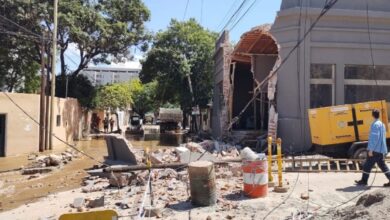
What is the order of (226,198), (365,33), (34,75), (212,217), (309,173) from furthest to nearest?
(34,75) < (365,33) < (309,173) < (226,198) < (212,217)

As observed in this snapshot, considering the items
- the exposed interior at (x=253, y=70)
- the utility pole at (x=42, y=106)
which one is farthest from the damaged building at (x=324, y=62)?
the utility pole at (x=42, y=106)

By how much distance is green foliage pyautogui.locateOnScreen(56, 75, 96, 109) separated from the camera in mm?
35844

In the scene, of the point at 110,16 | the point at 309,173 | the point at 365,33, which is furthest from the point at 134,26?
the point at 309,173

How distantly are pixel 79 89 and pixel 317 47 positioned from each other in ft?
75.9

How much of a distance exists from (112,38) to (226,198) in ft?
87.9

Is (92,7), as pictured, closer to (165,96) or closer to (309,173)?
(165,96)

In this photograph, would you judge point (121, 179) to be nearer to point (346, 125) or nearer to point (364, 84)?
point (346, 125)

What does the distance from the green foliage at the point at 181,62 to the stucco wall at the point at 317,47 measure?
2105 centimetres

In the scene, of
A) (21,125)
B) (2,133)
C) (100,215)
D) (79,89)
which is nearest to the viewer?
(100,215)

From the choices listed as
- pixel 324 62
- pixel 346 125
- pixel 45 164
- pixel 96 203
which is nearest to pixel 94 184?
pixel 96 203

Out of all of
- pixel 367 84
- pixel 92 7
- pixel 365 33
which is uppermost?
pixel 92 7

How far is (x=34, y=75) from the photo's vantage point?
132ft

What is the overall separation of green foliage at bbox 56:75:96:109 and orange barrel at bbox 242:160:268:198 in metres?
28.8

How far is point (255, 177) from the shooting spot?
9.01 m
